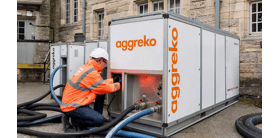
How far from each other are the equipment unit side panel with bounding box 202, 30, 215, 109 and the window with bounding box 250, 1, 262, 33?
3.46 m

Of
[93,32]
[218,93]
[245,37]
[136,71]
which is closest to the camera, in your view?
[136,71]

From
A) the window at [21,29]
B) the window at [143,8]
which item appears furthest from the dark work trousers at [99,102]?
the window at [21,29]

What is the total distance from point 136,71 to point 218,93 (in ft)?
8.06

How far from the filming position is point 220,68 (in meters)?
5.38

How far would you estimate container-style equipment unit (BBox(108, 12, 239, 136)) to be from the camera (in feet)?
11.5

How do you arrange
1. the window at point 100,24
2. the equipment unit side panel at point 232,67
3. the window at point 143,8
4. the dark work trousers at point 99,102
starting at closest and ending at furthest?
1. the dark work trousers at point 99,102
2. the equipment unit side panel at point 232,67
3. the window at point 143,8
4. the window at point 100,24

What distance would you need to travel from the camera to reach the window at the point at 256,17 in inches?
295

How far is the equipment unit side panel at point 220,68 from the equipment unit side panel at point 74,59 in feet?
11.9

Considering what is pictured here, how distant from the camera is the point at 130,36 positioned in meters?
3.88

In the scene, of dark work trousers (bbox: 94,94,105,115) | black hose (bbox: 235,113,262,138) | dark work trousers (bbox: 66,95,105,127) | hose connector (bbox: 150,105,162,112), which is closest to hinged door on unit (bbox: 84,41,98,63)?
dark work trousers (bbox: 94,94,105,115)

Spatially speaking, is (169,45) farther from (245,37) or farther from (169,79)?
(245,37)

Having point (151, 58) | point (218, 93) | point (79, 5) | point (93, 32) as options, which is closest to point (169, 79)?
point (151, 58)

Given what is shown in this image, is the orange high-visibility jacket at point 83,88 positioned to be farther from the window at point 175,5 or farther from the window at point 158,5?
the window at point 158,5

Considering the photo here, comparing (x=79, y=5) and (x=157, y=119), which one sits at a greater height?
(x=79, y=5)
